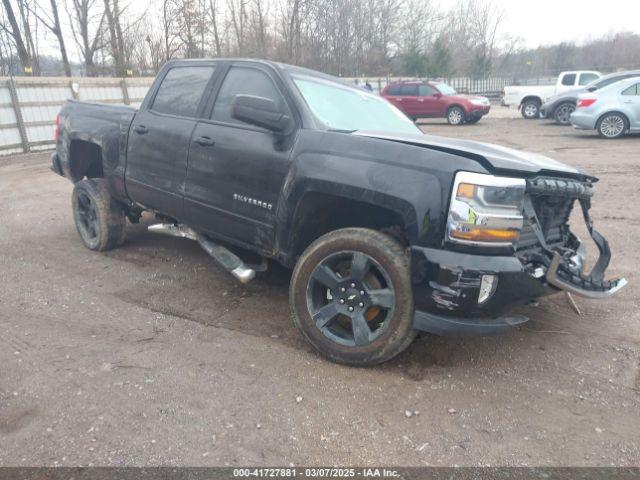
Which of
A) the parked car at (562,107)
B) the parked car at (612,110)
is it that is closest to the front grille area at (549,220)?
the parked car at (612,110)

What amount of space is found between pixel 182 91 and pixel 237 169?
1256mm

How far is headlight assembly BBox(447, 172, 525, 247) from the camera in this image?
2.64 m

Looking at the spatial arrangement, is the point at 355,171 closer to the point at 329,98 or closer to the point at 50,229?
the point at 329,98

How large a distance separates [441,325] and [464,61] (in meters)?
64.6

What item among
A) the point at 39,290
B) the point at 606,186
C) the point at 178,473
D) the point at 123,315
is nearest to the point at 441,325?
the point at 178,473

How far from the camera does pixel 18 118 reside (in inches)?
584

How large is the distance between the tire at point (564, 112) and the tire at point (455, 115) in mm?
3498

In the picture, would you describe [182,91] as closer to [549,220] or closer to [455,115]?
[549,220]

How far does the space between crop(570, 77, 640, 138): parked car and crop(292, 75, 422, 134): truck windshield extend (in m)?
11.7

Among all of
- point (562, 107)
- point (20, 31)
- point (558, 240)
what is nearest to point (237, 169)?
point (558, 240)

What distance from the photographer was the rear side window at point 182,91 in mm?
4215

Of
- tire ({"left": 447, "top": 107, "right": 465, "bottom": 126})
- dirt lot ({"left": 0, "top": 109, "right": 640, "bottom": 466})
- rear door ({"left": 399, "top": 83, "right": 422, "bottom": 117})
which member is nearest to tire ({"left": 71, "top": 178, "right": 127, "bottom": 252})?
dirt lot ({"left": 0, "top": 109, "right": 640, "bottom": 466})

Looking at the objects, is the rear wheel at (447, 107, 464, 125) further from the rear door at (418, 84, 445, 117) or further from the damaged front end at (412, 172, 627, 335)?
the damaged front end at (412, 172, 627, 335)

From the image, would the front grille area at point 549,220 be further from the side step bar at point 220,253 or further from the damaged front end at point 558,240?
the side step bar at point 220,253
